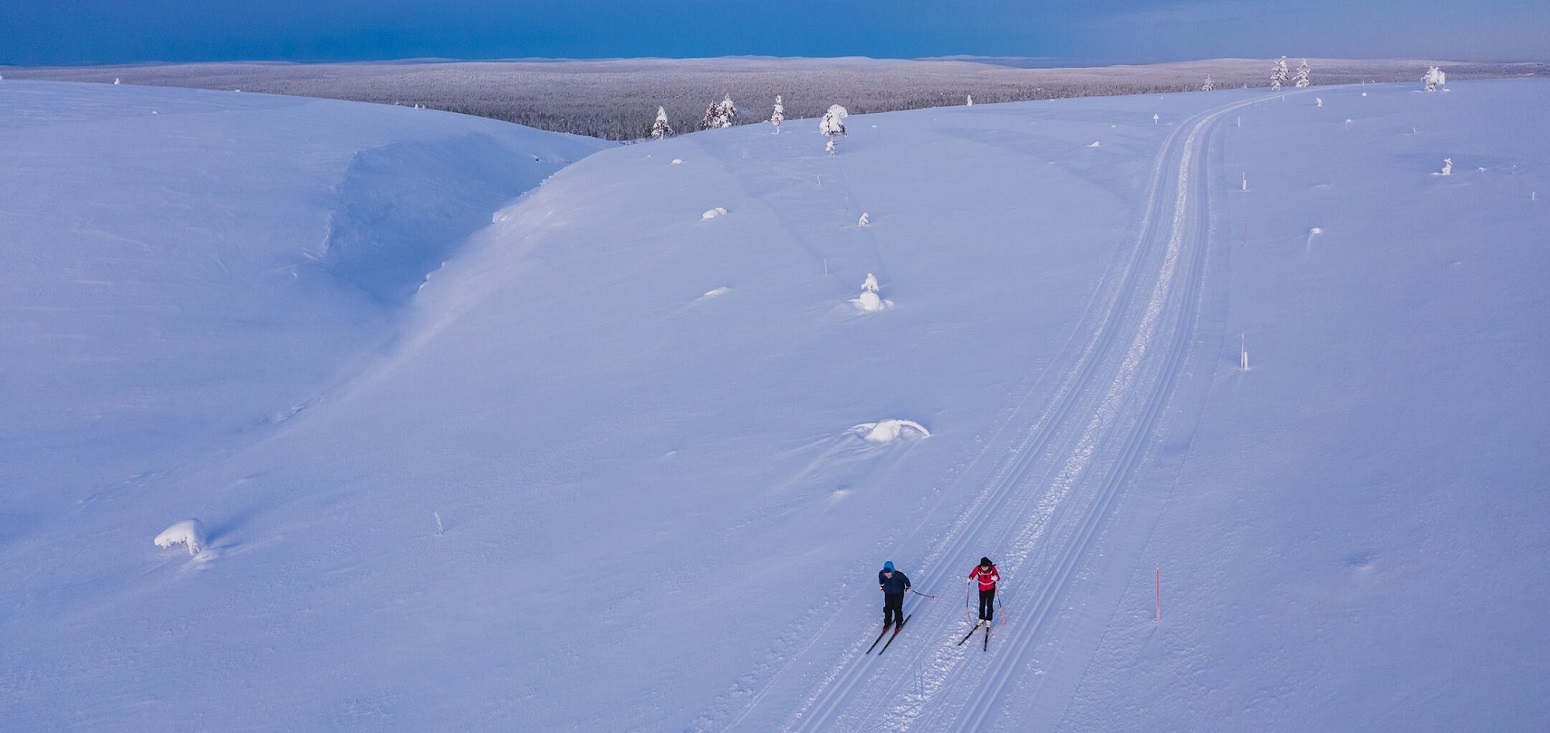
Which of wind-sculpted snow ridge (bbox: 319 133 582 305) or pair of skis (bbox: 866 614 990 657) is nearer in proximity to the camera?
pair of skis (bbox: 866 614 990 657)

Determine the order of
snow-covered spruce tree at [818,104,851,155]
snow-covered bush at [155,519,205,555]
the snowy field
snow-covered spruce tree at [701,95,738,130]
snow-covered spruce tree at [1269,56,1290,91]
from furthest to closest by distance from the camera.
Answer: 1. snow-covered spruce tree at [1269,56,1290,91]
2. snow-covered spruce tree at [701,95,738,130]
3. snow-covered spruce tree at [818,104,851,155]
4. snow-covered bush at [155,519,205,555]
5. the snowy field

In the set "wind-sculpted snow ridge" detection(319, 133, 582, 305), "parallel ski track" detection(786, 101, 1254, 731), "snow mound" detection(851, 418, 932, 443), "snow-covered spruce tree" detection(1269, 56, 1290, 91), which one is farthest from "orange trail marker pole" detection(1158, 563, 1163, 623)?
"snow-covered spruce tree" detection(1269, 56, 1290, 91)

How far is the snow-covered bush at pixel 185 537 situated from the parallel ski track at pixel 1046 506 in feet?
30.6

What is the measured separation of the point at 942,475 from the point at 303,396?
1468 centimetres

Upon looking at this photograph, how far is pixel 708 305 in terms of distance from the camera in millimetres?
19641

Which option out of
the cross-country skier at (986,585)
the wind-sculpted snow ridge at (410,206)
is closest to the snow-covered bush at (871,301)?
the cross-country skier at (986,585)

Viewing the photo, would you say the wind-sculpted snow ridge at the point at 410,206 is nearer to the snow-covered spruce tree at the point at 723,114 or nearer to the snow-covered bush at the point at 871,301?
the snow-covered bush at the point at 871,301

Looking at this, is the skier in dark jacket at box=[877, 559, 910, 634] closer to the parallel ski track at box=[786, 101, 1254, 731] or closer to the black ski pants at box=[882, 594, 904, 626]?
Result: the black ski pants at box=[882, 594, 904, 626]

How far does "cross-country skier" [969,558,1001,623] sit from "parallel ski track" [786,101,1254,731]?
27cm

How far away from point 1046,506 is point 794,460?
3.70 metres

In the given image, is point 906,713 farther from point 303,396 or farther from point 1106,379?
point 303,396

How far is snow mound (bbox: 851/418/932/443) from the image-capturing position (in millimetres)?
12312

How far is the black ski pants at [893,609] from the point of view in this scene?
27.0ft

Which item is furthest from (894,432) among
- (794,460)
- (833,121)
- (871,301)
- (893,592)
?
(833,121)
